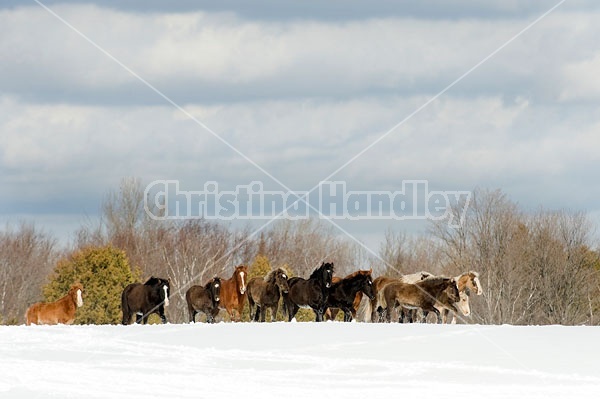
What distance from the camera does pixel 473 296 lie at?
54812 millimetres

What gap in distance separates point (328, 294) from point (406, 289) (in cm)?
238

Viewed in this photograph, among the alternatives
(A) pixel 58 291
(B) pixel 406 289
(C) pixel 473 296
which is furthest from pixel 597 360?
(C) pixel 473 296

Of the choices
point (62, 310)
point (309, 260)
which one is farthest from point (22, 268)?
point (62, 310)

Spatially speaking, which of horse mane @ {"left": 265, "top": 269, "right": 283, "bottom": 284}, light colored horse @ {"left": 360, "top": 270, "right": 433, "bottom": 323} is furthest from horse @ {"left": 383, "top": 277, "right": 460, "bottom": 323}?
horse mane @ {"left": 265, "top": 269, "right": 283, "bottom": 284}

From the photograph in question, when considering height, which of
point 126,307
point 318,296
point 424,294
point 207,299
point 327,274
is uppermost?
point 327,274

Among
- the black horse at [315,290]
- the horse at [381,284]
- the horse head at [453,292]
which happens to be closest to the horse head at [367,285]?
the horse at [381,284]

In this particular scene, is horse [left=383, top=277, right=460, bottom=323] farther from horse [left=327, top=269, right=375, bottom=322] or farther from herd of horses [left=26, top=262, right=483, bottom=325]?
horse [left=327, top=269, right=375, bottom=322]

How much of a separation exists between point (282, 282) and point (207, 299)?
128 inches

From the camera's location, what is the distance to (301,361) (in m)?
18.8

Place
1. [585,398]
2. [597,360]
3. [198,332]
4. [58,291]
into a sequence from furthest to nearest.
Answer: [58,291]
[198,332]
[597,360]
[585,398]

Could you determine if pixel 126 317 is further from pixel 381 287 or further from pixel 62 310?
pixel 381 287

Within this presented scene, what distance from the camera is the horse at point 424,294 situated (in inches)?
1045

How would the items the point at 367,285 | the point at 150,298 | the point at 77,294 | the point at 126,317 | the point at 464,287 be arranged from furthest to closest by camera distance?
the point at 126,317 < the point at 77,294 < the point at 150,298 < the point at 367,285 < the point at 464,287

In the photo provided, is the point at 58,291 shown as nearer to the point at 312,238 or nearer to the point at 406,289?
the point at 406,289
